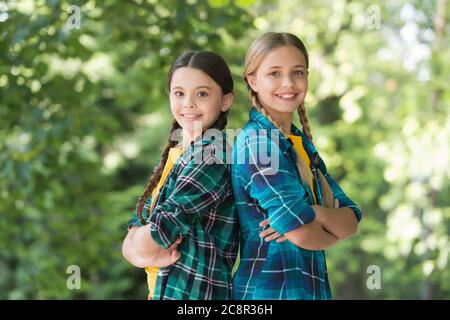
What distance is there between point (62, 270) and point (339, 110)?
427cm

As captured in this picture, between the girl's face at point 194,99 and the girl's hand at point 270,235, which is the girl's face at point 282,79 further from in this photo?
the girl's hand at point 270,235

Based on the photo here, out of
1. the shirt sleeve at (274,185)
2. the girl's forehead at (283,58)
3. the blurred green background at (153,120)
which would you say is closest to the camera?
the shirt sleeve at (274,185)

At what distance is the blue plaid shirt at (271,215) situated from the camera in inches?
61.6

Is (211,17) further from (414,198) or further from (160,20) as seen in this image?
(414,198)

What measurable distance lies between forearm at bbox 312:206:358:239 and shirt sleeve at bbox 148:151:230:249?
0.77ft

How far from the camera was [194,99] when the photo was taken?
168 centimetres

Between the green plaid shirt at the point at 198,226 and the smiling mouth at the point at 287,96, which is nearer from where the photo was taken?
the green plaid shirt at the point at 198,226

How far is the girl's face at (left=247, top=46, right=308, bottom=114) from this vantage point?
166cm

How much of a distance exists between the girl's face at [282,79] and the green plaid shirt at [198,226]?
0.18 metres

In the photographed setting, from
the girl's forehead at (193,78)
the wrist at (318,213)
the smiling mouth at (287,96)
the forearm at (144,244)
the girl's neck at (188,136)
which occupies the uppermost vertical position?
the girl's forehead at (193,78)

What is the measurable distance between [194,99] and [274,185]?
11.8 inches

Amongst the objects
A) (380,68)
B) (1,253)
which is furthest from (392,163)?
(1,253)

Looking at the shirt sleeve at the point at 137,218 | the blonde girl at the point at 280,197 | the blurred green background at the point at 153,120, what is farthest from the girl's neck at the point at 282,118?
the blurred green background at the point at 153,120

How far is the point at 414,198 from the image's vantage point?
564cm
